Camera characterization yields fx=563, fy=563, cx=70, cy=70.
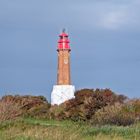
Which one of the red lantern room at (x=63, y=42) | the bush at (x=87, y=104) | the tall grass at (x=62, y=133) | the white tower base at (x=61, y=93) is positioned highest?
the red lantern room at (x=63, y=42)

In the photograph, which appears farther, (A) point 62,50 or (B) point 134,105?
(A) point 62,50

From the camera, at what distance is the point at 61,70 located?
4950 centimetres

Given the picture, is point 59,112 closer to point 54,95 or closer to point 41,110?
point 41,110

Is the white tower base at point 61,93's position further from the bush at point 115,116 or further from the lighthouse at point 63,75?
the bush at point 115,116

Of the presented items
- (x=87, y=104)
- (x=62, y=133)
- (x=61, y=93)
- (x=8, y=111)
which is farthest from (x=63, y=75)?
(x=62, y=133)

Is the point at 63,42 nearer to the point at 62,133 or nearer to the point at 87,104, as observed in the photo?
the point at 87,104

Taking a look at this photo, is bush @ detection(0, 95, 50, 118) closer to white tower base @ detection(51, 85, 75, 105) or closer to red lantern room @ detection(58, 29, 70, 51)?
white tower base @ detection(51, 85, 75, 105)

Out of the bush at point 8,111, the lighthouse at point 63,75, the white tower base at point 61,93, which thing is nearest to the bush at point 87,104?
the white tower base at point 61,93

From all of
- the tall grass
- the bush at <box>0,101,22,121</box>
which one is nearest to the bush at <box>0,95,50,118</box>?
the bush at <box>0,101,22,121</box>

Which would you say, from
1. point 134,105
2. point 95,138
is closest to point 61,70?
point 134,105

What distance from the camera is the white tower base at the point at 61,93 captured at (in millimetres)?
45656

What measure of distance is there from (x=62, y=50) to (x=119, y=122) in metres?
24.2

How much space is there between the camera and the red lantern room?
47600 millimetres

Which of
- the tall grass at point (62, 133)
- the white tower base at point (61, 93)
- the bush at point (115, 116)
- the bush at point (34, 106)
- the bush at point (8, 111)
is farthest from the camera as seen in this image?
the white tower base at point (61, 93)
